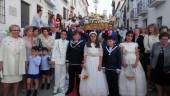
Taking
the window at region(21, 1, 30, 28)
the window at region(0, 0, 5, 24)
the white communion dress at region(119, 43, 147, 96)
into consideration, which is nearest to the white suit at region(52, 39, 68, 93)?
the white communion dress at region(119, 43, 147, 96)

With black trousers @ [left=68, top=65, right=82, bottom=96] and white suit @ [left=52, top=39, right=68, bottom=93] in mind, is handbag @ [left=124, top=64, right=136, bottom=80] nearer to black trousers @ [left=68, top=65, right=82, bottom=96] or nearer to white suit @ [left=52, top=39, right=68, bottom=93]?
black trousers @ [left=68, top=65, right=82, bottom=96]

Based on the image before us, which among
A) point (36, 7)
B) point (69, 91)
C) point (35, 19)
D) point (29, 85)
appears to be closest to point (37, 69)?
point (29, 85)

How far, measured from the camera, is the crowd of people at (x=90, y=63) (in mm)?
8203

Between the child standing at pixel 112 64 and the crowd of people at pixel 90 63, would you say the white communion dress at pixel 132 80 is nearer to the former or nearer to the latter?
the crowd of people at pixel 90 63

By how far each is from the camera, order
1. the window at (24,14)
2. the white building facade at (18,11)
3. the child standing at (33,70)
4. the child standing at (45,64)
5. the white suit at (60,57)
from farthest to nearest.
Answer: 1. the window at (24,14)
2. the white building facade at (18,11)
3. the child standing at (45,64)
4. the white suit at (60,57)
5. the child standing at (33,70)

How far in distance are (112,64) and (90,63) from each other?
567mm

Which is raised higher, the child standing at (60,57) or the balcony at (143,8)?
the balcony at (143,8)

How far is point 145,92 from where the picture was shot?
8906 mm

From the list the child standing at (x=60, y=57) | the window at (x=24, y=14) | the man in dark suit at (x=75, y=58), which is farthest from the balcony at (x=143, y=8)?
the man in dark suit at (x=75, y=58)

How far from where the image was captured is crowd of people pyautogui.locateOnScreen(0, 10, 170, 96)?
8203 millimetres

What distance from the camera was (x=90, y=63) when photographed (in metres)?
8.63

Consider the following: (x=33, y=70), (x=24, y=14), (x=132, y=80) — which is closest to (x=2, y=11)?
(x=24, y=14)

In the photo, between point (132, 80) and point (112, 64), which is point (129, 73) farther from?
point (112, 64)

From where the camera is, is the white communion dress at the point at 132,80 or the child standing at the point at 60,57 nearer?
the white communion dress at the point at 132,80
